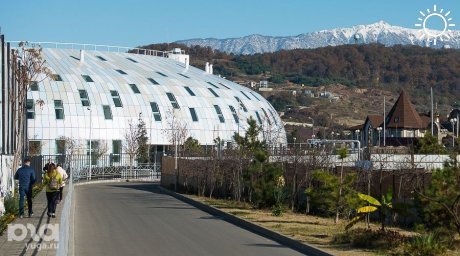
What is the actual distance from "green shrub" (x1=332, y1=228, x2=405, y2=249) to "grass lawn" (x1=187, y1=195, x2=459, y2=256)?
0.32m

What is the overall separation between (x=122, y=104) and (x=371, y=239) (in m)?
65.0

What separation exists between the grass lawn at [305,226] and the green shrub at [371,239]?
0.32 meters

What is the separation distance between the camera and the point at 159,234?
21359 mm

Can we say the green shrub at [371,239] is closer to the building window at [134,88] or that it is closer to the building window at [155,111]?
the building window at [155,111]

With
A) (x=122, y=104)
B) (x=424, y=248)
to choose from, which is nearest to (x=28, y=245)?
(x=424, y=248)

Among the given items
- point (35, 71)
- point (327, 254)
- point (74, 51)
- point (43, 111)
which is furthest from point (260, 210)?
point (74, 51)

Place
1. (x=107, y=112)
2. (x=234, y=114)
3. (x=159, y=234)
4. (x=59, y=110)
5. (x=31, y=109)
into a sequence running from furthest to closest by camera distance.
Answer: (x=234, y=114) < (x=107, y=112) < (x=59, y=110) < (x=31, y=109) < (x=159, y=234)

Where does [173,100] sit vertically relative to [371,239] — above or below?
above

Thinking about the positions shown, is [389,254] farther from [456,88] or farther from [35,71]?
[456,88]

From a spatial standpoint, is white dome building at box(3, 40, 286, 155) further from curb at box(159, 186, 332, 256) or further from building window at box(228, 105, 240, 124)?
curb at box(159, 186, 332, 256)

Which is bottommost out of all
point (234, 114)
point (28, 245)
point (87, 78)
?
point (28, 245)

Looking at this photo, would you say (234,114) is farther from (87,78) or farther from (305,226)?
(305,226)

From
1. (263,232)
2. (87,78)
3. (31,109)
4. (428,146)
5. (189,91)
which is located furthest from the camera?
(189,91)

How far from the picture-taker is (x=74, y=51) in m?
99.5
